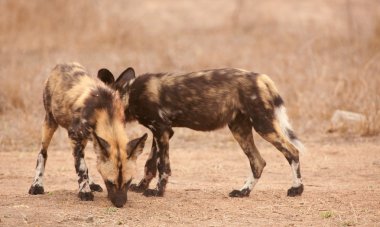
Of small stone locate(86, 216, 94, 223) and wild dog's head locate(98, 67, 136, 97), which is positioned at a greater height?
wild dog's head locate(98, 67, 136, 97)

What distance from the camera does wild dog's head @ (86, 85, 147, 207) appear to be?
5090mm

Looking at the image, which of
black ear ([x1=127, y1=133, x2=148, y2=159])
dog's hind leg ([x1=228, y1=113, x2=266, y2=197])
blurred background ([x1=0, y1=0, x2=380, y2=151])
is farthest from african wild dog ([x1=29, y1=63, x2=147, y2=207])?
blurred background ([x1=0, y1=0, x2=380, y2=151])

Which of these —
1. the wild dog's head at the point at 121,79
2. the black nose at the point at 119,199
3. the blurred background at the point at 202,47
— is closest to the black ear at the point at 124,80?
the wild dog's head at the point at 121,79

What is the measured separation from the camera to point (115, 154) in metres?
5.08

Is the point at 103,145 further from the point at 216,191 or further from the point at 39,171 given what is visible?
the point at 216,191

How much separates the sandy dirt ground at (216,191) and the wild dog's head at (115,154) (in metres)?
0.15

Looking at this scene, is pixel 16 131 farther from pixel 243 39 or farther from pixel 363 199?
pixel 243 39

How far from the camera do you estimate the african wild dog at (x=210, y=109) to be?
5824 mm

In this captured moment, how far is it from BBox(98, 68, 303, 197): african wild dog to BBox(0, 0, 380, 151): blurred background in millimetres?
2556

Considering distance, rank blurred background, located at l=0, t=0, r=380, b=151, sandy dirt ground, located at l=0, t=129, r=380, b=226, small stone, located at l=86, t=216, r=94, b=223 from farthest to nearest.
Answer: blurred background, located at l=0, t=0, r=380, b=151 < sandy dirt ground, located at l=0, t=129, r=380, b=226 < small stone, located at l=86, t=216, r=94, b=223

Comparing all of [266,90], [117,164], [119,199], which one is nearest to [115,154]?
[117,164]

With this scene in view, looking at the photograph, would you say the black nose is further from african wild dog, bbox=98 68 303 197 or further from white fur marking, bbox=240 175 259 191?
white fur marking, bbox=240 175 259 191

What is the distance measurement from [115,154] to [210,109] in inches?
43.6

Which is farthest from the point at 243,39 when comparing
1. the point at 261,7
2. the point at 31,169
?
the point at 31,169
